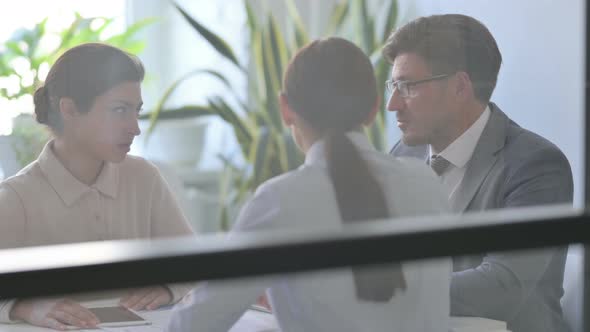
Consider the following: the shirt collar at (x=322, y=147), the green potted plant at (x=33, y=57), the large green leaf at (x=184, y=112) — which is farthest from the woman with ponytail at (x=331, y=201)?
the green potted plant at (x=33, y=57)

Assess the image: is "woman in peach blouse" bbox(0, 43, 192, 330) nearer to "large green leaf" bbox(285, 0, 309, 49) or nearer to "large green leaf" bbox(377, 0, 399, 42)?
"large green leaf" bbox(285, 0, 309, 49)

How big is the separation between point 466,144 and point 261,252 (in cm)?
62

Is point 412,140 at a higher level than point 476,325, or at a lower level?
higher

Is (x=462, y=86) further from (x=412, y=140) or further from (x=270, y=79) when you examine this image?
→ (x=270, y=79)

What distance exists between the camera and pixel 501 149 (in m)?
1.07

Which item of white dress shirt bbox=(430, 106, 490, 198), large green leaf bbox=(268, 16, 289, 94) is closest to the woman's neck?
large green leaf bbox=(268, 16, 289, 94)

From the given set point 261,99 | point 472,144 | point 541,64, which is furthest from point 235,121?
point 541,64

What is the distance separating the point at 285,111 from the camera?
90 centimetres

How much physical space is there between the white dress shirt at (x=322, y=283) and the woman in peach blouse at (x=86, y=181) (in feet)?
0.18

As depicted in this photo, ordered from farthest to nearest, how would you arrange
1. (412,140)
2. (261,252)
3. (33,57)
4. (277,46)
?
1. (412,140)
2. (277,46)
3. (33,57)
4. (261,252)

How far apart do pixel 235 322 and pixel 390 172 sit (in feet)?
0.83

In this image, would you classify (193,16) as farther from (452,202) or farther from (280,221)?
(452,202)

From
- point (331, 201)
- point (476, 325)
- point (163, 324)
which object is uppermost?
point (331, 201)

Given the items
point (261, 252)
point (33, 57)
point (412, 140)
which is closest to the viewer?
point (261, 252)
